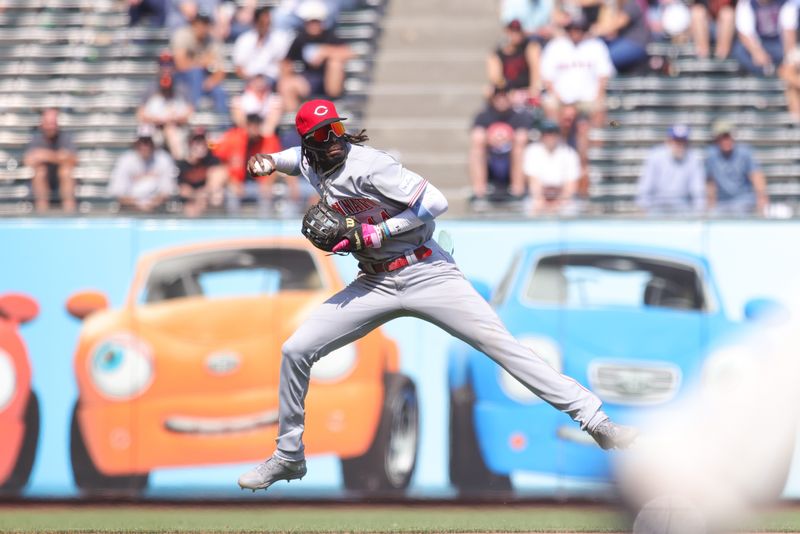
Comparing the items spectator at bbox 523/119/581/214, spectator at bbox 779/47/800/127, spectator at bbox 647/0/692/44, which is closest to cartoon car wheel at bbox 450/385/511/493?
spectator at bbox 523/119/581/214

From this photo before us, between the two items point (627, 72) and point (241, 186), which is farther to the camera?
point (627, 72)

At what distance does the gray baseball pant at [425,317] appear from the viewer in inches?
290

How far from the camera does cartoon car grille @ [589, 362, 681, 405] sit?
37.0ft

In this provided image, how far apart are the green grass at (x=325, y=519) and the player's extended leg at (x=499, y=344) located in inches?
51.2

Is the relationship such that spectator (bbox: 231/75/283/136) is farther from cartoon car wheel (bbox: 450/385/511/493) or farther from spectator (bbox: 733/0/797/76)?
spectator (bbox: 733/0/797/76)

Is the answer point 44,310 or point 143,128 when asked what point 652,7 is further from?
point 44,310

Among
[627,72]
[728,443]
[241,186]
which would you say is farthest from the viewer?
[627,72]

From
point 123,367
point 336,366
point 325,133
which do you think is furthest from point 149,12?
point 325,133

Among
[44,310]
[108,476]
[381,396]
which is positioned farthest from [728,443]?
[44,310]

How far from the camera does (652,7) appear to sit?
14125 millimetres

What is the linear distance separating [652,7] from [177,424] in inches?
255

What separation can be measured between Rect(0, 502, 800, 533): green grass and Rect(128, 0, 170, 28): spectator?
19.6 feet

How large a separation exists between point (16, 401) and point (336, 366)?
2.75 meters

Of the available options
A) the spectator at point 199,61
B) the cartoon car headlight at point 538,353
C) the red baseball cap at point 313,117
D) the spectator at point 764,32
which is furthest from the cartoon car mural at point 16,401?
the spectator at point 764,32
